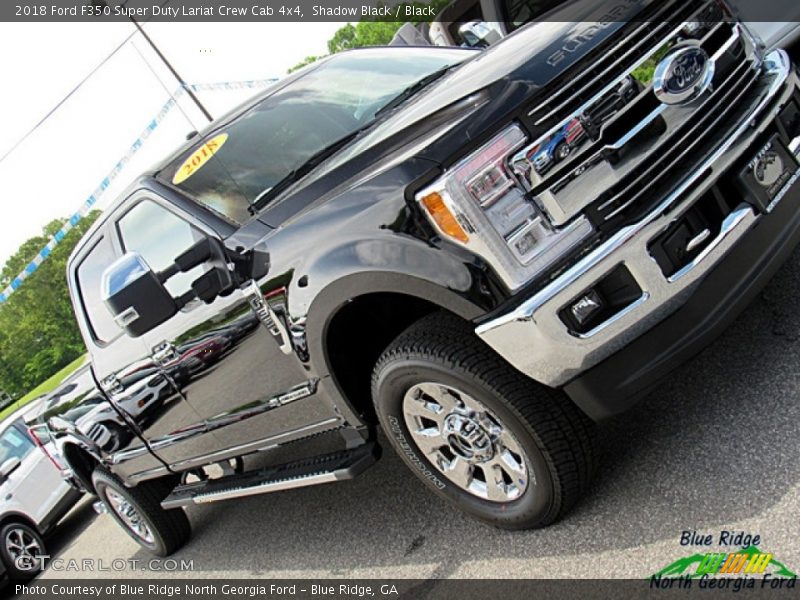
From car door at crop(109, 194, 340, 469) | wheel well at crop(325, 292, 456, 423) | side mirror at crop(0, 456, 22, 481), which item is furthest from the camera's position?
side mirror at crop(0, 456, 22, 481)

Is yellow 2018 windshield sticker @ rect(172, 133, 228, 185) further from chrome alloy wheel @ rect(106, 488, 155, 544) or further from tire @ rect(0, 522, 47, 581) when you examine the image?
tire @ rect(0, 522, 47, 581)

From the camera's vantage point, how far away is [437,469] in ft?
9.86

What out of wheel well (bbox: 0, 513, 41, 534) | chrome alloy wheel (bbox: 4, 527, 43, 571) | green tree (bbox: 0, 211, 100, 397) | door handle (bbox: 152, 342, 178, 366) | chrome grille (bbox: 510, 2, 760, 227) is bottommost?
green tree (bbox: 0, 211, 100, 397)

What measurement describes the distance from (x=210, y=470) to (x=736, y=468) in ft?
14.9

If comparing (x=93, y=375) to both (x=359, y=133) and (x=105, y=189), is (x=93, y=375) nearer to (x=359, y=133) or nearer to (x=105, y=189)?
(x=359, y=133)

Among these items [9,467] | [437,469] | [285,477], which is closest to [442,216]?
[437,469]

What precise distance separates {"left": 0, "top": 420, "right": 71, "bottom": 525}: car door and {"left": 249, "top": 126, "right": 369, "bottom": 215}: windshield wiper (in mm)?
5540

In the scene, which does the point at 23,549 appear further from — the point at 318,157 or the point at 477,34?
the point at 477,34

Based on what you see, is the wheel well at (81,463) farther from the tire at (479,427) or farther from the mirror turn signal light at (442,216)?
the mirror turn signal light at (442,216)

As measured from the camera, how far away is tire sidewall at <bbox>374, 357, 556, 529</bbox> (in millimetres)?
2574

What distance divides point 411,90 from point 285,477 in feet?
6.52

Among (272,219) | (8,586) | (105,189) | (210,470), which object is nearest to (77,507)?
(8,586)

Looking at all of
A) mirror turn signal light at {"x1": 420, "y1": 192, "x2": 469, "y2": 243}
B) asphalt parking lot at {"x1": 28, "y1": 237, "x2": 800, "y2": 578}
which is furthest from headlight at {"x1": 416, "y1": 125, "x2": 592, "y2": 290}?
asphalt parking lot at {"x1": 28, "y1": 237, "x2": 800, "y2": 578}

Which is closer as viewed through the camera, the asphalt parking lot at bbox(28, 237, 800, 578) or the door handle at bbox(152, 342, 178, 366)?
the asphalt parking lot at bbox(28, 237, 800, 578)
